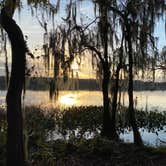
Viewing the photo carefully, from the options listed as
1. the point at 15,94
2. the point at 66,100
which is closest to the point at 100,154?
the point at 15,94

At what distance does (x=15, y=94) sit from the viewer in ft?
23.6

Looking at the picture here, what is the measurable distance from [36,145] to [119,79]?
5489 mm

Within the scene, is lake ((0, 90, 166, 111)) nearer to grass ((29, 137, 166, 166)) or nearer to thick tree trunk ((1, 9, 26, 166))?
grass ((29, 137, 166, 166))

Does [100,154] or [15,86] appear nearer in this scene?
[15,86]

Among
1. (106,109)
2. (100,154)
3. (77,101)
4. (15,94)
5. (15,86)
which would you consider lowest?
(77,101)

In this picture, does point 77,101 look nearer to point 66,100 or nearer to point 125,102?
point 125,102

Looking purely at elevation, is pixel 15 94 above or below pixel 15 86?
below

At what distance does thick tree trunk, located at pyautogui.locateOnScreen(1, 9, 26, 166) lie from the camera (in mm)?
7043

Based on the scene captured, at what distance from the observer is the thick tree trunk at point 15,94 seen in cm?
704

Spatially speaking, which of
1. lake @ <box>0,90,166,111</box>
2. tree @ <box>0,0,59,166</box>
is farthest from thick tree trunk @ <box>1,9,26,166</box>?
lake @ <box>0,90,166,111</box>

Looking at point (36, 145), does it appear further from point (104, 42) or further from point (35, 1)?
Answer: point (104, 42)

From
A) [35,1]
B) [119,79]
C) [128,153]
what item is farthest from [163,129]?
[35,1]

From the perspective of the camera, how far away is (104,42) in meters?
14.8

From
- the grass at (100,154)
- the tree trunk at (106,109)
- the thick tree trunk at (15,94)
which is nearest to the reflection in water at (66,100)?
the tree trunk at (106,109)
